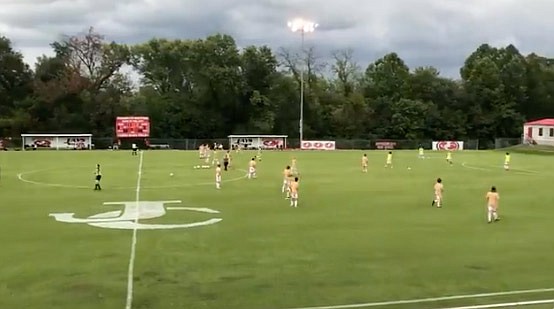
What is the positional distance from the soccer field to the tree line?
69723mm

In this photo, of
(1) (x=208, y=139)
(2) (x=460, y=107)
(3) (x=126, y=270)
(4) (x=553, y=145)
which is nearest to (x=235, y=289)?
(3) (x=126, y=270)

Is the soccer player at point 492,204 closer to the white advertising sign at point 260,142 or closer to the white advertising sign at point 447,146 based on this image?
the white advertising sign at point 260,142

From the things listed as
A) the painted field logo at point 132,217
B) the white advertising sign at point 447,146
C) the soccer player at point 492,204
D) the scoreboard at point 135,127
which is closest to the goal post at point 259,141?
the scoreboard at point 135,127

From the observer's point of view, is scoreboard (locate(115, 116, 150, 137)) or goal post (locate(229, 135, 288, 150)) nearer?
scoreboard (locate(115, 116, 150, 137))

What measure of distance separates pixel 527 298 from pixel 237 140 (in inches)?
3588

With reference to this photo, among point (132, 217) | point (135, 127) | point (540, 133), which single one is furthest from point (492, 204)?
point (135, 127)

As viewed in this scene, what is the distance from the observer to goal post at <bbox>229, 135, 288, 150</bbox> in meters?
105

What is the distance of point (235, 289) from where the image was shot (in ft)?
54.4

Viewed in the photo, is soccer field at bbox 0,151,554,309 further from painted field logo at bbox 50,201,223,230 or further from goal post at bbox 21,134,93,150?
goal post at bbox 21,134,93,150

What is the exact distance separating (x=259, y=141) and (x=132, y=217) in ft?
258

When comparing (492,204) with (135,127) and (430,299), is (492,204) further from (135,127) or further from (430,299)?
(135,127)

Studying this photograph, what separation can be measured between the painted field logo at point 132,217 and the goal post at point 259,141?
7127 centimetres

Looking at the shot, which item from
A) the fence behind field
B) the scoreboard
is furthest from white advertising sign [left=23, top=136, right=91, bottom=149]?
the scoreboard

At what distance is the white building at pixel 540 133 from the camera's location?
98200mm
